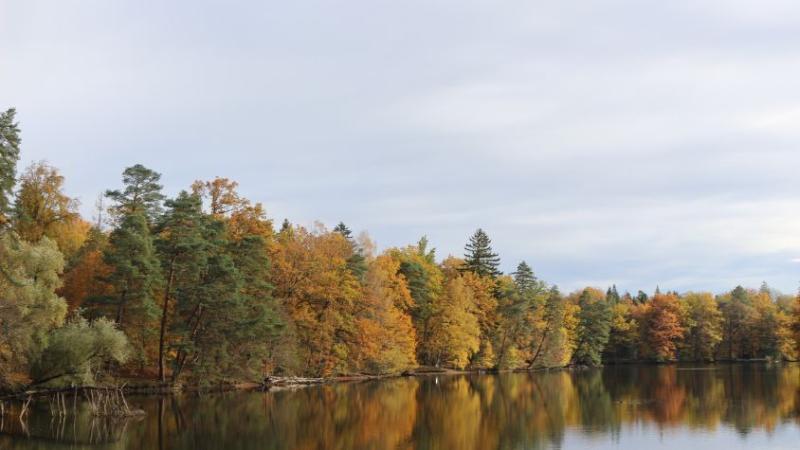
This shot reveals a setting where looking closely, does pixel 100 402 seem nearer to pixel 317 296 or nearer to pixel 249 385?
pixel 249 385

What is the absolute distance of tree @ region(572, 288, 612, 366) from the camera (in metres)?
116

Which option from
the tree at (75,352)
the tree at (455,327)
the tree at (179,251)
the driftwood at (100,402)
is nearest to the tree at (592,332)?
the tree at (455,327)

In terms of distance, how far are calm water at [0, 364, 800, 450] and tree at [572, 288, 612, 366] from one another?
5145 cm

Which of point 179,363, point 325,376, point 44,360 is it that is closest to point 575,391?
point 325,376

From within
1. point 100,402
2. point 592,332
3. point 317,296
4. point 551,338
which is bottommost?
point 100,402

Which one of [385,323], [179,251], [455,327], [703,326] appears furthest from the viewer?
[703,326]

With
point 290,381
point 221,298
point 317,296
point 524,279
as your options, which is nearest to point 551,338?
point 524,279

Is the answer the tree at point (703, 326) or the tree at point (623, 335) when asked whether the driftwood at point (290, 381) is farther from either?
the tree at point (703, 326)

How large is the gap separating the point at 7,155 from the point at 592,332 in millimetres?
93975

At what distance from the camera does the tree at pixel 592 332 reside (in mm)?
115500

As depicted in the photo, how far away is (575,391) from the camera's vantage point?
6431cm

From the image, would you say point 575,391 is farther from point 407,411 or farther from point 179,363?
point 179,363

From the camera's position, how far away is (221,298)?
54.5 meters

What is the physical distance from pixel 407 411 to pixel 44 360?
21.5 meters
